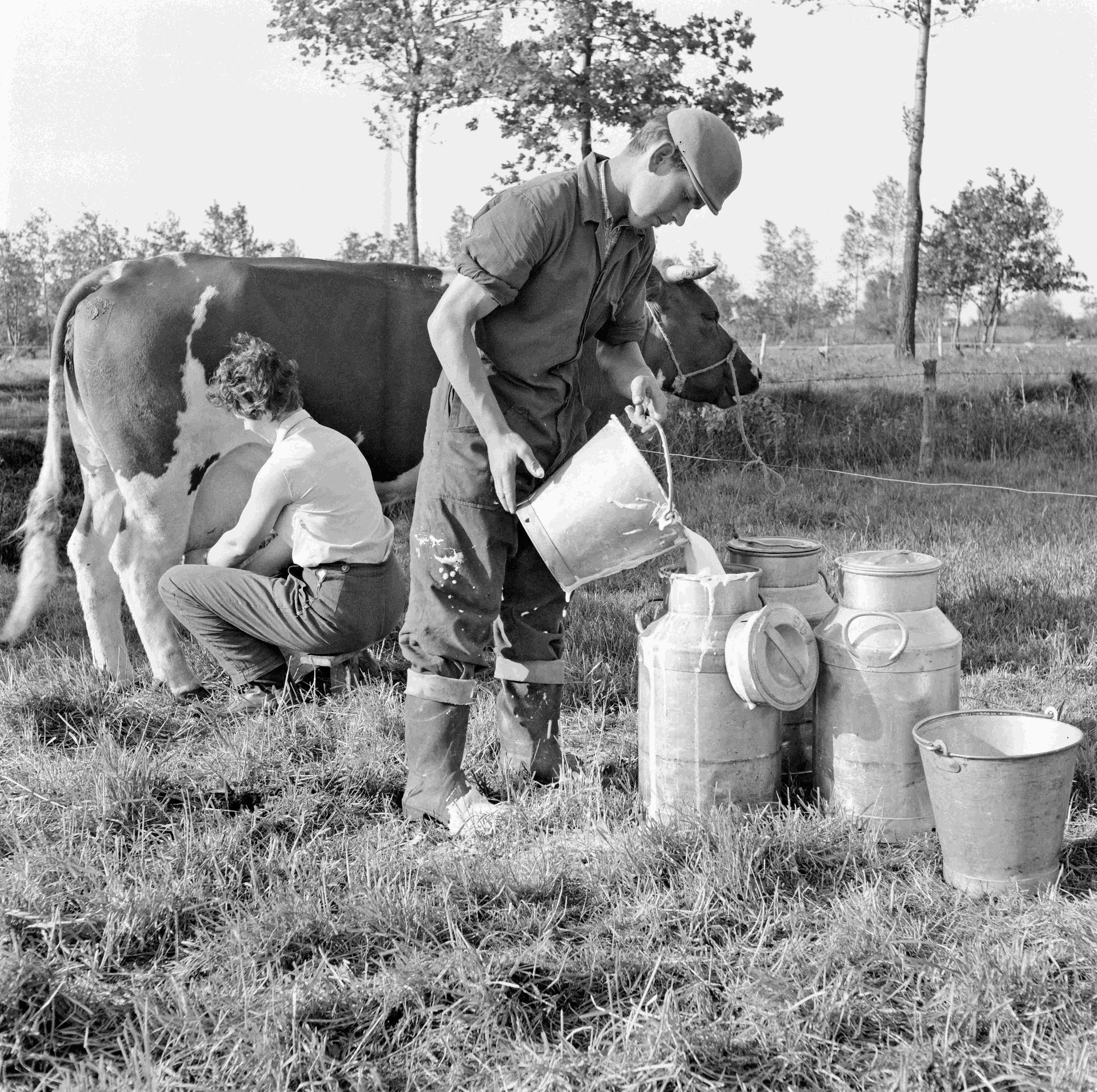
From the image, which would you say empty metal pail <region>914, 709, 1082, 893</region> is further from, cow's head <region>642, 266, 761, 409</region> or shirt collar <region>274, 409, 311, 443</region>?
cow's head <region>642, 266, 761, 409</region>

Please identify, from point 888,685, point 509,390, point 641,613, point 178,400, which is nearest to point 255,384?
point 178,400

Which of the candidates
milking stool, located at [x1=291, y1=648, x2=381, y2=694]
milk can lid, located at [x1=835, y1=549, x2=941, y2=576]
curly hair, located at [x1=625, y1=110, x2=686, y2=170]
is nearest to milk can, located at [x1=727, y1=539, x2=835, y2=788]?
milk can lid, located at [x1=835, y1=549, x2=941, y2=576]

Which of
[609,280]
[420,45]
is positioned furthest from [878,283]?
[609,280]

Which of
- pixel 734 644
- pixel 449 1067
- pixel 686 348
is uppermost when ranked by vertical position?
pixel 686 348

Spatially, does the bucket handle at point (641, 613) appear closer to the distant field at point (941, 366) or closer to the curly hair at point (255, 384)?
the curly hair at point (255, 384)

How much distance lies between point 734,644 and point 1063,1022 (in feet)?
3.64

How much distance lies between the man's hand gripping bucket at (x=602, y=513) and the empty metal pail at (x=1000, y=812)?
2.71ft

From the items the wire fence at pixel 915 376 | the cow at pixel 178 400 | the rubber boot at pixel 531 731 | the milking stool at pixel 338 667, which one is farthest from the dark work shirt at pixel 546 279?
the wire fence at pixel 915 376

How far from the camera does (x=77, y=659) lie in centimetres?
488

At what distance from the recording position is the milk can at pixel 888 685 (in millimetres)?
2951

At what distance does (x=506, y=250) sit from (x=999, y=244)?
43.3m

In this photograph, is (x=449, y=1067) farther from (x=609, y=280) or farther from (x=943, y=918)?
(x=609, y=280)

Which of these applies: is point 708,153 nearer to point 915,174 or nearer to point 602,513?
point 602,513

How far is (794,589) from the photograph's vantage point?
3.29m
